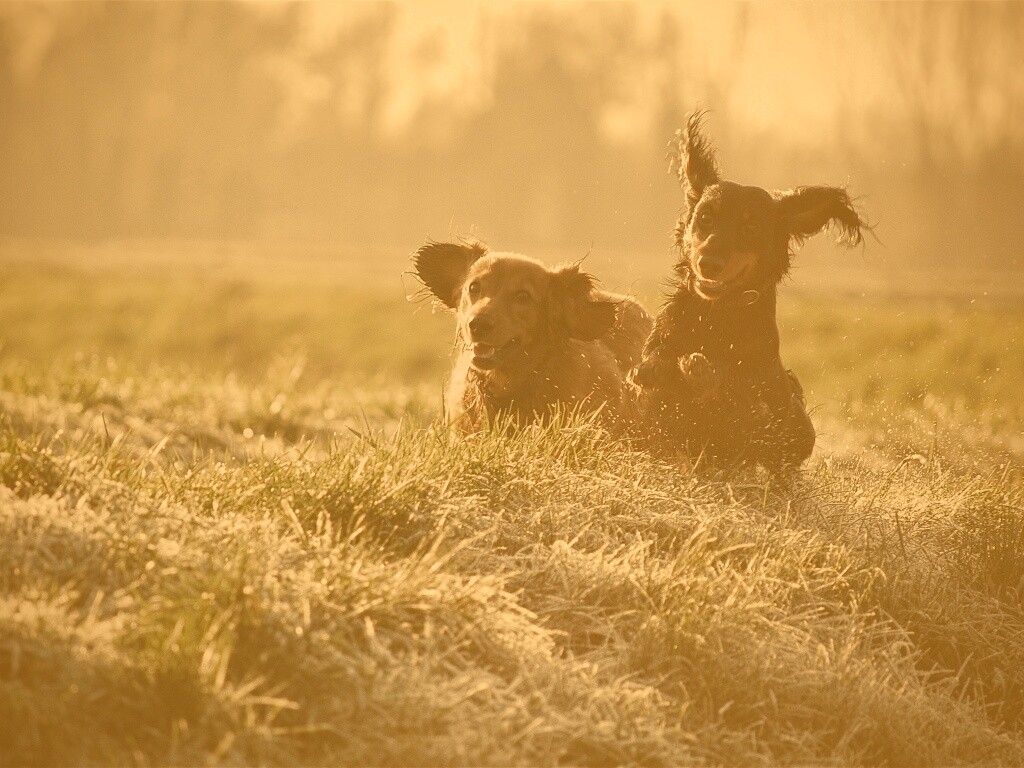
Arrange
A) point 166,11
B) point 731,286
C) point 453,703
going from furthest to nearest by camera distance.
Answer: point 166,11 → point 731,286 → point 453,703

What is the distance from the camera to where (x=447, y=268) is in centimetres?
717

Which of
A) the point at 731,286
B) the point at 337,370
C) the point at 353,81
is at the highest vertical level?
the point at 353,81

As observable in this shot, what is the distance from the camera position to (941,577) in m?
5.34

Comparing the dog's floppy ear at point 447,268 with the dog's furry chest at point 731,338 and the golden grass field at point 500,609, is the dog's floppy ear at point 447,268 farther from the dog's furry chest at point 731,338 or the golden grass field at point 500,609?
the dog's furry chest at point 731,338

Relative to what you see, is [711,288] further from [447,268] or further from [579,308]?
[447,268]

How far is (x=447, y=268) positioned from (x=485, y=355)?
102cm

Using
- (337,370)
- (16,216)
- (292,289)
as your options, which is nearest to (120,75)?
(16,216)

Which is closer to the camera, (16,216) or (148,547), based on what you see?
(148,547)

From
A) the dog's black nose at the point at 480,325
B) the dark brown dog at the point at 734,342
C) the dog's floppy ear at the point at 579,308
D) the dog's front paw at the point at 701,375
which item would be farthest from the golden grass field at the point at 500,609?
the dog's floppy ear at the point at 579,308

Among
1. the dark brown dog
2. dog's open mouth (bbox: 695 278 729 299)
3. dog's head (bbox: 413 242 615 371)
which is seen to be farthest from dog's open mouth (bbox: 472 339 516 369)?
dog's open mouth (bbox: 695 278 729 299)

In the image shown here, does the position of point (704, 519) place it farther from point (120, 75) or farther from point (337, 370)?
point (120, 75)

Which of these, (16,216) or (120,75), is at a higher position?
(120,75)

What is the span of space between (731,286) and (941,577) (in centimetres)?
160

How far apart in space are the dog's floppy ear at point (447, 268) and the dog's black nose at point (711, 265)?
1.79 meters
